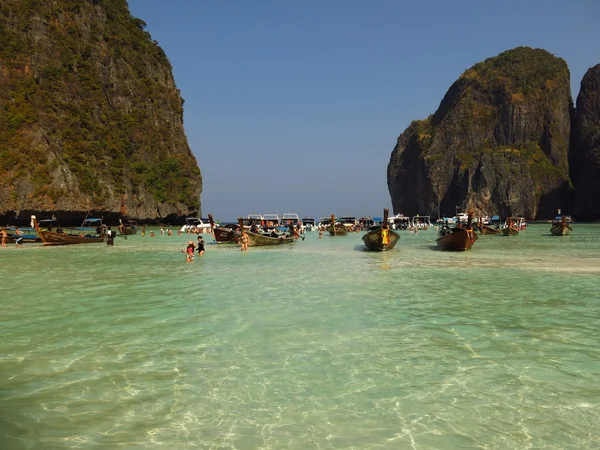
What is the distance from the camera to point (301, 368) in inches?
299

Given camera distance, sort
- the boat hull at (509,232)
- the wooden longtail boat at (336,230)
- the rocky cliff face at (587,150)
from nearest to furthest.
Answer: the boat hull at (509,232), the wooden longtail boat at (336,230), the rocky cliff face at (587,150)

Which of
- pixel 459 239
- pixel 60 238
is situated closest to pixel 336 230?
pixel 459 239

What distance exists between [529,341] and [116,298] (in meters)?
11.6

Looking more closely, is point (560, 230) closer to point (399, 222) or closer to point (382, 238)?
point (382, 238)

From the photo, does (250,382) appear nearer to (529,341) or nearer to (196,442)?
(196,442)

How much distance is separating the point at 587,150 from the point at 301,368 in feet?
538

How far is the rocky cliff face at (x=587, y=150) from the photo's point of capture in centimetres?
13062

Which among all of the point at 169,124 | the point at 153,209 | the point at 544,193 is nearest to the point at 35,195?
the point at 153,209

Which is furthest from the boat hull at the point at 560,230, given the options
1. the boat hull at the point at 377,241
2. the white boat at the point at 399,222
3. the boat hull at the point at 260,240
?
the boat hull at the point at 260,240

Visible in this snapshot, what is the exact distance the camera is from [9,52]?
228ft

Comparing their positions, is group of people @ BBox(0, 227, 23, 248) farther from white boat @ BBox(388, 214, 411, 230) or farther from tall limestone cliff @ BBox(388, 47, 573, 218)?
tall limestone cliff @ BBox(388, 47, 573, 218)

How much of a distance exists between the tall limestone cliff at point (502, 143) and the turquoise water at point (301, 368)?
458ft

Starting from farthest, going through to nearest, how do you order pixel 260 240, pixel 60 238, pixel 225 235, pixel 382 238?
pixel 225 235 → pixel 60 238 → pixel 260 240 → pixel 382 238

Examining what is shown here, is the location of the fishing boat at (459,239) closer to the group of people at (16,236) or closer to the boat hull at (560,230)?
the boat hull at (560,230)
